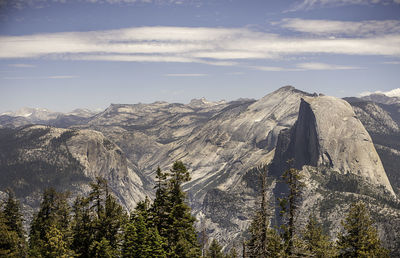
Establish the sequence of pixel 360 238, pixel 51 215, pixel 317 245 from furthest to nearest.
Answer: pixel 51 215 < pixel 317 245 < pixel 360 238

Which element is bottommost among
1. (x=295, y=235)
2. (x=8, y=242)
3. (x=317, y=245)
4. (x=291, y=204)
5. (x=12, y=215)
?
(x=12, y=215)

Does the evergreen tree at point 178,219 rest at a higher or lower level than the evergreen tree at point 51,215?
higher

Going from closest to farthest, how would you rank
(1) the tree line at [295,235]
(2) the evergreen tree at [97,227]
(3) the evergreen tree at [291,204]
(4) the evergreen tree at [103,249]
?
(1) the tree line at [295,235]
(3) the evergreen tree at [291,204]
(4) the evergreen tree at [103,249]
(2) the evergreen tree at [97,227]

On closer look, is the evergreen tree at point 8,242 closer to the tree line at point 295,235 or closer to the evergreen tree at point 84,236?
the evergreen tree at point 84,236

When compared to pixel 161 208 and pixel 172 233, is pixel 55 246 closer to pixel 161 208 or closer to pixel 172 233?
pixel 161 208

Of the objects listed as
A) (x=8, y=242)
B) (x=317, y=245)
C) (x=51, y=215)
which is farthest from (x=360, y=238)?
(x=8, y=242)

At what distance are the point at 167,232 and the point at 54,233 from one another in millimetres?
13506

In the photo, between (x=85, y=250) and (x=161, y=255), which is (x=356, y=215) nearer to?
(x=161, y=255)

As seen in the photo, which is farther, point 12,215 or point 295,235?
point 12,215

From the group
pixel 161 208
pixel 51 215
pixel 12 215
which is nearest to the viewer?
pixel 161 208

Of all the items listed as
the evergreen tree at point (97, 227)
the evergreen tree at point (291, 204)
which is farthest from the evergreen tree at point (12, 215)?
the evergreen tree at point (291, 204)

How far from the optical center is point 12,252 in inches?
2274

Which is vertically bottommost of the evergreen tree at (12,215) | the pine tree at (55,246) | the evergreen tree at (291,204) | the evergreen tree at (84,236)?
the evergreen tree at (12,215)

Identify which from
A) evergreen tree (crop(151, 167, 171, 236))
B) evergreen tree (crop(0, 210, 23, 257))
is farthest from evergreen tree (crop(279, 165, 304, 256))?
evergreen tree (crop(0, 210, 23, 257))
